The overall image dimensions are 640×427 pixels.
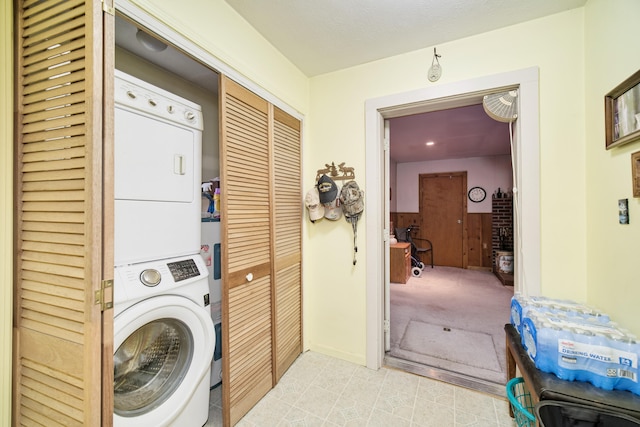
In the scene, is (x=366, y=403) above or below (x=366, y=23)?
below

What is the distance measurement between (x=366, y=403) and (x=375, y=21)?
2426mm

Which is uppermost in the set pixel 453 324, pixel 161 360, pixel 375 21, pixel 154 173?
pixel 375 21

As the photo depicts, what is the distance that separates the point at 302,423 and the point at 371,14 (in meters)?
2.46

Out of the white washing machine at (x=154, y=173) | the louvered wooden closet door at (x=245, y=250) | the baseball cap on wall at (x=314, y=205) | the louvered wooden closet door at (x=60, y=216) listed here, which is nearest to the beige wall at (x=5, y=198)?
the louvered wooden closet door at (x=60, y=216)

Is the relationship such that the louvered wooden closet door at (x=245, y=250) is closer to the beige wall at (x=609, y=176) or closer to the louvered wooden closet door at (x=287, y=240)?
the louvered wooden closet door at (x=287, y=240)

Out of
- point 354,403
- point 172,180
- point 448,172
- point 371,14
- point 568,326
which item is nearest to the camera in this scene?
point 568,326

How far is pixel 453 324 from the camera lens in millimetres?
2865

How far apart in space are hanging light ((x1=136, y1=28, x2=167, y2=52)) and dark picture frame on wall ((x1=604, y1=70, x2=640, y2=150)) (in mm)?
2199

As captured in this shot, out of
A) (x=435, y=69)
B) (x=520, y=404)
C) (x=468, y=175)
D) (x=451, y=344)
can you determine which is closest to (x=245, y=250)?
(x=520, y=404)

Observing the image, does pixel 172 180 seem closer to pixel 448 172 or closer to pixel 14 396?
pixel 14 396

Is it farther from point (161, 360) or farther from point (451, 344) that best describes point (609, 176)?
point (161, 360)

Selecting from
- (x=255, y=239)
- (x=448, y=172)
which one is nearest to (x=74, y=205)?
(x=255, y=239)

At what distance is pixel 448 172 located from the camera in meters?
5.86

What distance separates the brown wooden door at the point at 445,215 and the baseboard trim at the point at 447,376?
427cm
